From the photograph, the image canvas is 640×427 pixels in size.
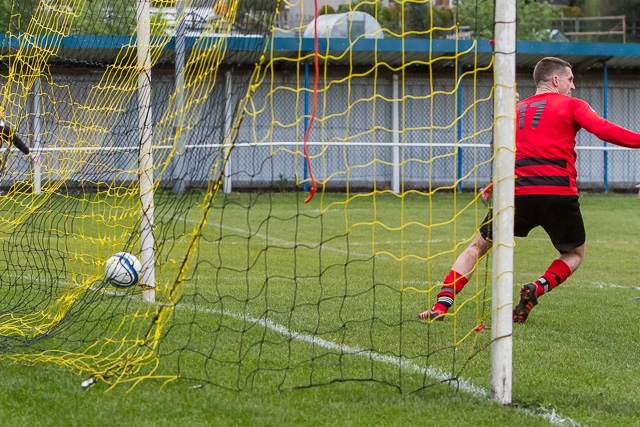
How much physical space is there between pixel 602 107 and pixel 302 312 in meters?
19.1

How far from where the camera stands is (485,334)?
221 inches

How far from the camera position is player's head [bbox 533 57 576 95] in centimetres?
606

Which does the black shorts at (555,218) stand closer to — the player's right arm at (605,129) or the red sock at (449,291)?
the red sock at (449,291)

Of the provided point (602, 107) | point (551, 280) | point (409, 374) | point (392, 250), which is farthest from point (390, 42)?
point (409, 374)

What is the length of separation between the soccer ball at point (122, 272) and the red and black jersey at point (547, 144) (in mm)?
2773

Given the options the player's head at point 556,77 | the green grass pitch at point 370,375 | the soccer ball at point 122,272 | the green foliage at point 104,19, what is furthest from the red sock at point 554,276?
the green foliage at point 104,19

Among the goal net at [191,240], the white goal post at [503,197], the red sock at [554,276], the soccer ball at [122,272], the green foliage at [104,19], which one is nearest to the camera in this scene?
the white goal post at [503,197]

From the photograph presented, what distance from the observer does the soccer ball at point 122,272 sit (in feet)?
20.9

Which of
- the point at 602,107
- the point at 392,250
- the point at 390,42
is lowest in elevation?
the point at 392,250

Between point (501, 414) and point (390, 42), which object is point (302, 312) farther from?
point (390, 42)

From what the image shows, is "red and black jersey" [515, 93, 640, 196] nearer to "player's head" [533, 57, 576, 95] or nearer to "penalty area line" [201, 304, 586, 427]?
"player's head" [533, 57, 576, 95]

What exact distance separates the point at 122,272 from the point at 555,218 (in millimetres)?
3053

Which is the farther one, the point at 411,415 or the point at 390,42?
the point at 390,42

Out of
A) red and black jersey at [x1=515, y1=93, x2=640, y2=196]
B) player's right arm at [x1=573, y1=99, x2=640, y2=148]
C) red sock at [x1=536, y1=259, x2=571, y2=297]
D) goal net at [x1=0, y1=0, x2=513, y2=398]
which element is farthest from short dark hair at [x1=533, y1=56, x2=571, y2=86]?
red sock at [x1=536, y1=259, x2=571, y2=297]
